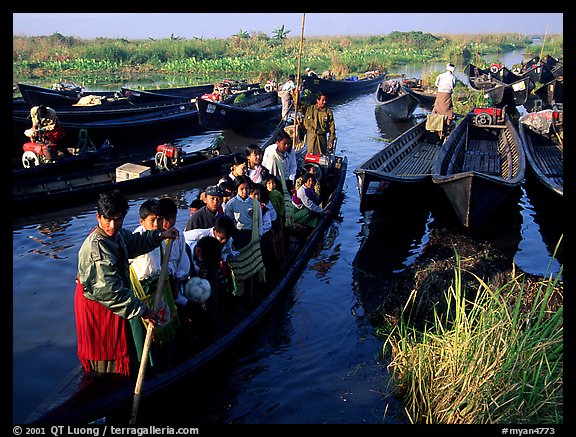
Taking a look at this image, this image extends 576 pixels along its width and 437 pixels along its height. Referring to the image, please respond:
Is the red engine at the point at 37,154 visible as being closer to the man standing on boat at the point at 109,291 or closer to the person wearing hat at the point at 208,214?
the person wearing hat at the point at 208,214

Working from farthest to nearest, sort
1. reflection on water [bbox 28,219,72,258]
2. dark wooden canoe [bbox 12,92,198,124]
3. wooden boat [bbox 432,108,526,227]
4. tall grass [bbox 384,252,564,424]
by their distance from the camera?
dark wooden canoe [bbox 12,92,198,124]
reflection on water [bbox 28,219,72,258]
wooden boat [bbox 432,108,526,227]
tall grass [bbox 384,252,564,424]

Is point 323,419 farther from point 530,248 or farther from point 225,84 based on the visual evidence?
point 225,84

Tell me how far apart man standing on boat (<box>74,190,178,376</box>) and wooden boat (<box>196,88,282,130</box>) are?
13.5 metres

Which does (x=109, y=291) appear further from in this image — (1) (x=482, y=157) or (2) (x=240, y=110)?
(2) (x=240, y=110)

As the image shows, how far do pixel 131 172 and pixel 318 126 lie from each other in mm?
4207

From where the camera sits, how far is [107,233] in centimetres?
400

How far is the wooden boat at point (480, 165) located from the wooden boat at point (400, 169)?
1.66ft

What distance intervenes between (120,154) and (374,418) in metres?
13.5

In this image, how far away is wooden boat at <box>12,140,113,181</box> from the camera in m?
11.2

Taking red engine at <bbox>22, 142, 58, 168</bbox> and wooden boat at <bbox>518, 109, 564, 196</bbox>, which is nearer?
red engine at <bbox>22, 142, 58, 168</bbox>

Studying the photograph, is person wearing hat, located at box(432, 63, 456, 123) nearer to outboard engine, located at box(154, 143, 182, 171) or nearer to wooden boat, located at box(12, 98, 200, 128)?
outboard engine, located at box(154, 143, 182, 171)

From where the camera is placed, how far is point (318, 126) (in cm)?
1140

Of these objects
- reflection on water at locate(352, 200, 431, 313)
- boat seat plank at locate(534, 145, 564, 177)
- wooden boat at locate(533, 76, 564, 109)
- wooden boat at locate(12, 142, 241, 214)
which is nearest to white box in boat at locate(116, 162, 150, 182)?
wooden boat at locate(12, 142, 241, 214)
